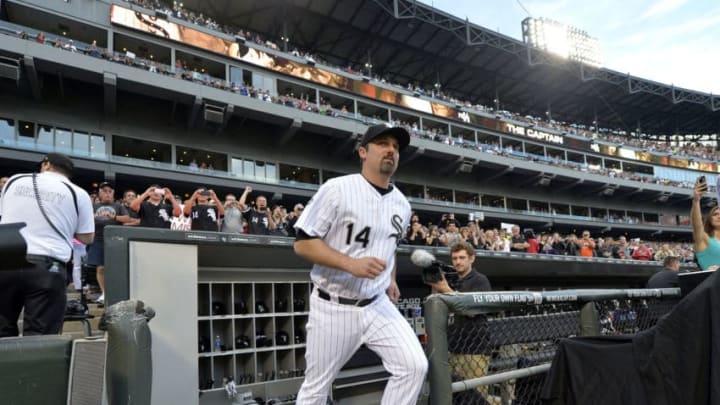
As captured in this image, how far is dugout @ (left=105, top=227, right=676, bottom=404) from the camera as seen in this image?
18.8ft

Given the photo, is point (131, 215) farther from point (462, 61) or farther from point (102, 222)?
point (462, 61)

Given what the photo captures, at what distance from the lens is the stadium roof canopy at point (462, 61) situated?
34.9m

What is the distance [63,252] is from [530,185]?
40.0 metres

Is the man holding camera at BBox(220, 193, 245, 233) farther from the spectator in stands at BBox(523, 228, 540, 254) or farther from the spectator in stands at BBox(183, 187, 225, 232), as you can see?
the spectator in stands at BBox(523, 228, 540, 254)

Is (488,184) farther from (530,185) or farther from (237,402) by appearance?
(237,402)

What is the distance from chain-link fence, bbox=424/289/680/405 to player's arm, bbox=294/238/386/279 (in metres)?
0.35

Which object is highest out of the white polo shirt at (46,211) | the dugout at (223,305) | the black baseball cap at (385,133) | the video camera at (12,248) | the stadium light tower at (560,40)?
the stadium light tower at (560,40)

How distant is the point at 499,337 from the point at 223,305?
6372 millimetres

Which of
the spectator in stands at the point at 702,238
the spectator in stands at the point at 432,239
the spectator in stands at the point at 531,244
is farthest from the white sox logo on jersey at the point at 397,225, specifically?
the spectator in stands at the point at 531,244

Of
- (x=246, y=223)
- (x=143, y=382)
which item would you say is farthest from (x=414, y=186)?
(x=143, y=382)

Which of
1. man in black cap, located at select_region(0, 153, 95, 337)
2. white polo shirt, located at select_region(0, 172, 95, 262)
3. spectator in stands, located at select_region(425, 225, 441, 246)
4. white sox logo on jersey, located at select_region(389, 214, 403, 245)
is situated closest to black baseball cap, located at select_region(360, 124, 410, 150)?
white sox logo on jersey, located at select_region(389, 214, 403, 245)

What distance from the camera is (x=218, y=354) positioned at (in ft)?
25.0

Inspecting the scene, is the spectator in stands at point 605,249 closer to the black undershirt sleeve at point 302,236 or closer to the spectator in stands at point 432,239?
the spectator in stands at point 432,239

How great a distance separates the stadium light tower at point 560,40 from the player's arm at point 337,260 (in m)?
46.3
